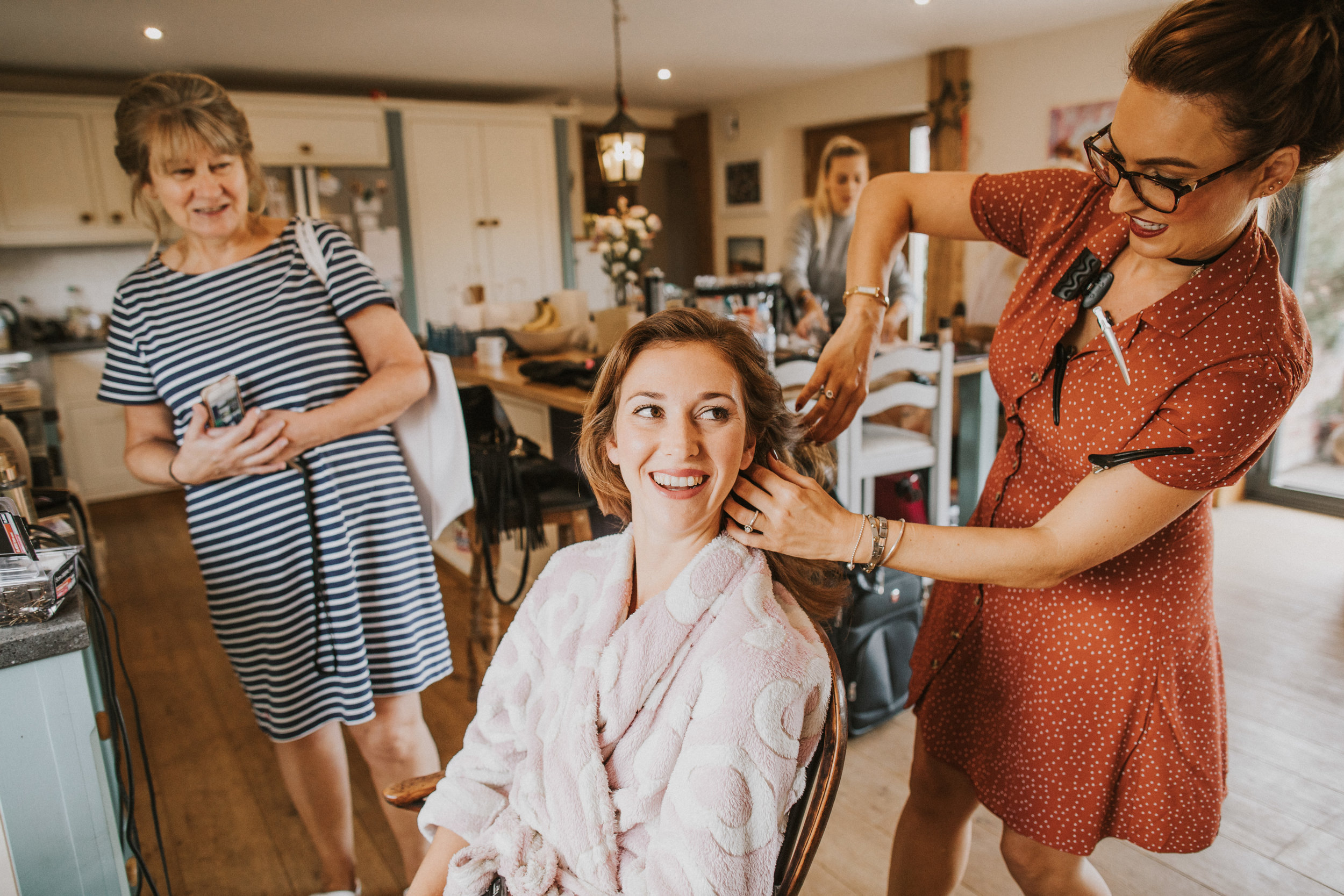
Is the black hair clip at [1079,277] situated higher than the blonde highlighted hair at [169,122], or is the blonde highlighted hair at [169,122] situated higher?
the blonde highlighted hair at [169,122]

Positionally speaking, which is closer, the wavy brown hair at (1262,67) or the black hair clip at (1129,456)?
the wavy brown hair at (1262,67)

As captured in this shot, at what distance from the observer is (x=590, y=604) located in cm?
124

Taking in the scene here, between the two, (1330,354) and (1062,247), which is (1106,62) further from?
(1062,247)

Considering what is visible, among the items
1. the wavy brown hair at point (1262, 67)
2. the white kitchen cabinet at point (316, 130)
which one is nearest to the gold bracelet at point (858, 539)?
the wavy brown hair at point (1262, 67)

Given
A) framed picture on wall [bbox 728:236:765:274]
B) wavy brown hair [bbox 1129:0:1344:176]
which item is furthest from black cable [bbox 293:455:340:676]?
framed picture on wall [bbox 728:236:765:274]

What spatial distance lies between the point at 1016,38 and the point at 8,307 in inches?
238

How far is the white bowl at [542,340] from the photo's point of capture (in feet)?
12.1

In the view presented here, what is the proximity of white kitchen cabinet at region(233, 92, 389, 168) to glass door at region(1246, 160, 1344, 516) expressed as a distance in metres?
5.35

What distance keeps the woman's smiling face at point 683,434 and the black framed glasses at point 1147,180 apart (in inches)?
20.1


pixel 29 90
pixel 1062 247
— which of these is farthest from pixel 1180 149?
pixel 29 90

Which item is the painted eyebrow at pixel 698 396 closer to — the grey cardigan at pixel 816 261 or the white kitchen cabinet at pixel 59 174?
the grey cardigan at pixel 816 261

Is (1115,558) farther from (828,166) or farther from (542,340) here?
(828,166)

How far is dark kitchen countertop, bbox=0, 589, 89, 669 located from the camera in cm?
103

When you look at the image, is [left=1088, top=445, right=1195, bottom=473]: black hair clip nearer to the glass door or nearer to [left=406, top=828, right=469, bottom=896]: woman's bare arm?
[left=406, top=828, right=469, bottom=896]: woman's bare arm
